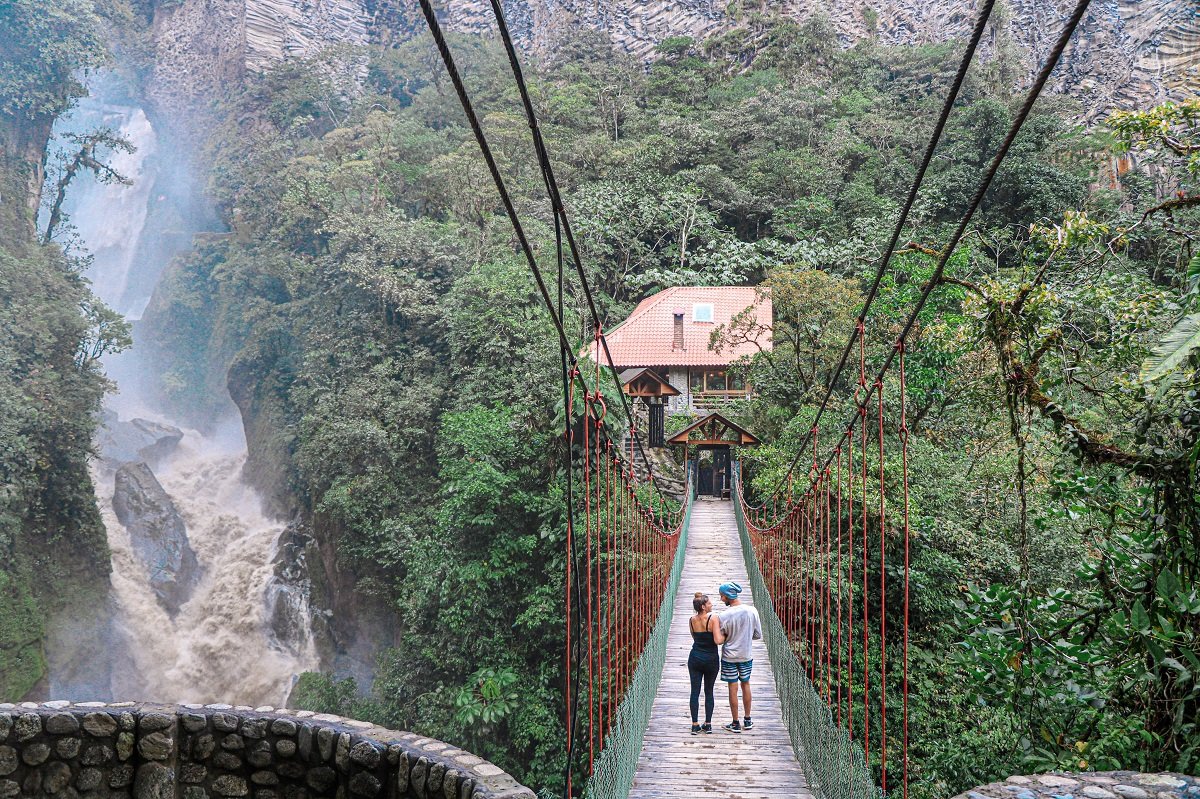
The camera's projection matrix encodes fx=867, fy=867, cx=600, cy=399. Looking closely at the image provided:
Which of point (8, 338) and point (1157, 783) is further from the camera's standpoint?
point (8, 338)

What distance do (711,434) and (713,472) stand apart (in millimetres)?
1388

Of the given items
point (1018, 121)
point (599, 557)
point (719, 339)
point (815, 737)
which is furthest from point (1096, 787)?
point (719, 339)

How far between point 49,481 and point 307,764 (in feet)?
33.4

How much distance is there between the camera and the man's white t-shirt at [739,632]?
14.4ft

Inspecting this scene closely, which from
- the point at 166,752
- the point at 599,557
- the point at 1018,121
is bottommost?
the point at 166,752

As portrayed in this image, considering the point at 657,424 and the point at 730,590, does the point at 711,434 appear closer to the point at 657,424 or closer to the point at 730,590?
the point at 657,424

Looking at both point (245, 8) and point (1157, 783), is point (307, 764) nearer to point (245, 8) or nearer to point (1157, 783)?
point (1157, 783)

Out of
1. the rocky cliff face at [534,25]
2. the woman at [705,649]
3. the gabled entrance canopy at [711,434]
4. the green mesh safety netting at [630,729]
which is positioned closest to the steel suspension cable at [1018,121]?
the green mesh safety netting at [630,729]

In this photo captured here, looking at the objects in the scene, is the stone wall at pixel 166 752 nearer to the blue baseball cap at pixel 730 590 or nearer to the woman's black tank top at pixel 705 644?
the woman's black tank top at pixel 705 644

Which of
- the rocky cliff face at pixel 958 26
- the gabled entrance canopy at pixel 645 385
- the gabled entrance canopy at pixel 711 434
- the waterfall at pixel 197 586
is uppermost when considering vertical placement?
the rocky cliff face at pixel 958 26

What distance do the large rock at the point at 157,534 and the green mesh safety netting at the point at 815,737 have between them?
11.8m

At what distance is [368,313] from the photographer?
15.2m

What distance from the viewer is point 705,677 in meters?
4.32

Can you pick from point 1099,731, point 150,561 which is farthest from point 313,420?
point 1099,731
